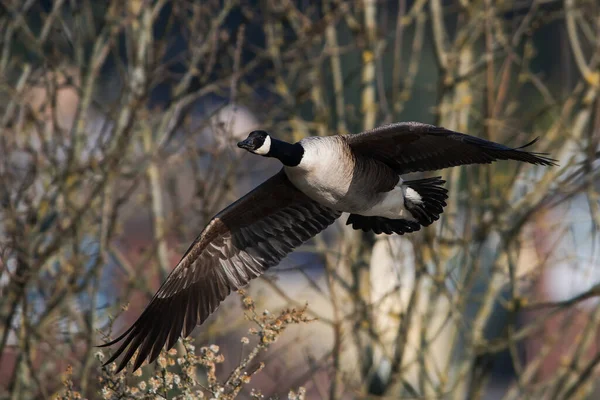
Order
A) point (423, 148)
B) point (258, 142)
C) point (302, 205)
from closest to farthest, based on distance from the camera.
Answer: point (258, 142) → point (423, 148) → point (302, 205)

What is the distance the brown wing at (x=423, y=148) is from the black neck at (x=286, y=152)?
395 millimetres

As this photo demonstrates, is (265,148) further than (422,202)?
No

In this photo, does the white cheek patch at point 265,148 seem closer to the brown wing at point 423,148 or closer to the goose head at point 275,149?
the goose head at point 275,149

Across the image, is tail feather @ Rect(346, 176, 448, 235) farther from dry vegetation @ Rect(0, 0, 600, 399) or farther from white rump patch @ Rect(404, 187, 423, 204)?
dry vegetation @ Rect(0, 0, 600, 399)

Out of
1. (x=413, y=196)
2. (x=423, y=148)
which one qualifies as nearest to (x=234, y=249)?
(x=413, y=196)

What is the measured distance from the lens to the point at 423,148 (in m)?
5.07

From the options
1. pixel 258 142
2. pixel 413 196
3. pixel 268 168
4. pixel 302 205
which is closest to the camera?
pixel 258 142

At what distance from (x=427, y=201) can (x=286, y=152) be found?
117 cm

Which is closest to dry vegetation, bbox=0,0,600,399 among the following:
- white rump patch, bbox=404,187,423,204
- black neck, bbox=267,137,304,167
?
white rump patch, bbox=404,187,423,204

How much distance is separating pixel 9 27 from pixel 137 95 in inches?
38.9

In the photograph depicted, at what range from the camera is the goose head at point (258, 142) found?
451cm

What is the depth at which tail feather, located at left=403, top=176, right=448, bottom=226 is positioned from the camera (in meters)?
5.39

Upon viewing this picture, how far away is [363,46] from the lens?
7.65 metres

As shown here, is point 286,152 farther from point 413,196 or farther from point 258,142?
point 413,196
